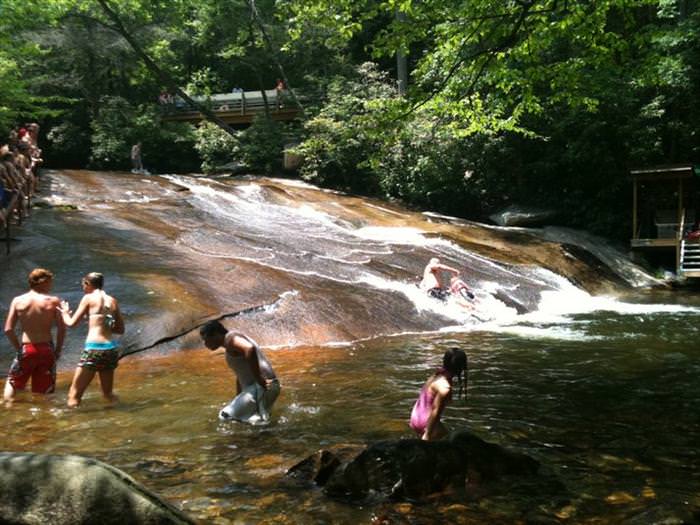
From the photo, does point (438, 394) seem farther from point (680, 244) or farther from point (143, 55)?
point (143, 55)

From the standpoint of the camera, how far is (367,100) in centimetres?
Result: 2675

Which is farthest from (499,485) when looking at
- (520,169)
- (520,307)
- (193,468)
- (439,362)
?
(520,169)

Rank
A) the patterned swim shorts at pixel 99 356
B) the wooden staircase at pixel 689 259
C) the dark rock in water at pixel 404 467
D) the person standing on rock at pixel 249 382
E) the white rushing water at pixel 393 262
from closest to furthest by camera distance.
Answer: the dark rock in water at pixel 404 467 < the person standing on rock at pixel 249 382 < the patterned swim shorts at pixel 99 356 < the white rushing water at pixel 393 262 < the wooden staircase at pixel 689 259

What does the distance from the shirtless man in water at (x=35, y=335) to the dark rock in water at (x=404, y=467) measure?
3.91m

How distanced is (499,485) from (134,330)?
7232mm

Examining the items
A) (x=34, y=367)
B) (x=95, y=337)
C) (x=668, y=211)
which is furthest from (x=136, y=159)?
(x=95, y=337)

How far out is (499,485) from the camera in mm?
4934

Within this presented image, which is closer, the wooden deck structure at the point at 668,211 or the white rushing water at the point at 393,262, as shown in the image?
the white rushing water at the point at 393,262

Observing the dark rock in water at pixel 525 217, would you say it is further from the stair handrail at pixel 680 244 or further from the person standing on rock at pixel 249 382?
the person standing on rock at pixel 249 382

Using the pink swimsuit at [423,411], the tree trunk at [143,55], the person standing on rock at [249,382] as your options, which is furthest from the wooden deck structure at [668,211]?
the tree trunk at [143,55]

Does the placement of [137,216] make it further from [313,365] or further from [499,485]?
[499,485]

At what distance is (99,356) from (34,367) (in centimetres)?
88

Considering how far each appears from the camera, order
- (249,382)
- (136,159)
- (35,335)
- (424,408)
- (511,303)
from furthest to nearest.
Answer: (136,159) → (511,303) → (35,335) → (249,382) → (424,408)

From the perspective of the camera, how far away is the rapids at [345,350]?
5.05 m
